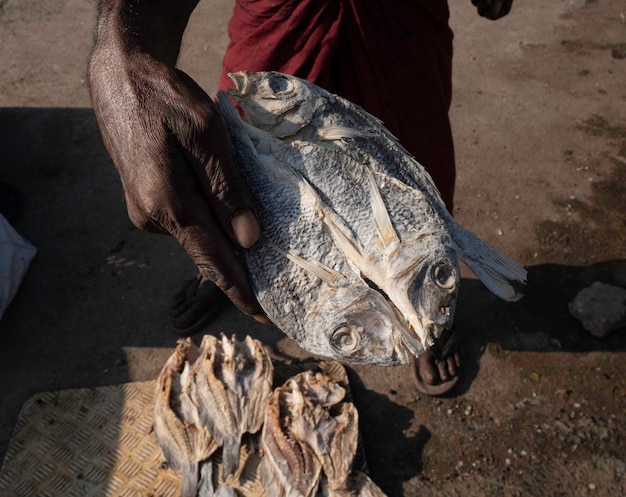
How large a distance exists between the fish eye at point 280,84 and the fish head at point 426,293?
66 centimetres

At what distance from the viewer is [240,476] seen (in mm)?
2756

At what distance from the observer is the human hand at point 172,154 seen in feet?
4.99

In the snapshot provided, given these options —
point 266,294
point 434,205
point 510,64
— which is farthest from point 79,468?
point 510,64

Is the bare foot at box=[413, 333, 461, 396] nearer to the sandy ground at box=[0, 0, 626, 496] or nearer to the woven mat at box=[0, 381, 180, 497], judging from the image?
the sandy ground at box=[0, 0, 626, 496]

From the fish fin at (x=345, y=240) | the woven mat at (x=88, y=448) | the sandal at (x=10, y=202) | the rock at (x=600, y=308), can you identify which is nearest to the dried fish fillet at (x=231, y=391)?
the woven mat at (x=88, y=448)

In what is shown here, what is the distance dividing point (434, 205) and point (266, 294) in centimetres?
62

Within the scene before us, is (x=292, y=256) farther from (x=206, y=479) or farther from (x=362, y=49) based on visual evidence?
(x=206, y=479)

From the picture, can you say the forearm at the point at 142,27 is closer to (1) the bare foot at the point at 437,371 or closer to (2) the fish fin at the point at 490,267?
(2) the fish fin at the point at 490,267

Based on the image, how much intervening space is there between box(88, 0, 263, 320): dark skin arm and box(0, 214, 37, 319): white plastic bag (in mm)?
2355

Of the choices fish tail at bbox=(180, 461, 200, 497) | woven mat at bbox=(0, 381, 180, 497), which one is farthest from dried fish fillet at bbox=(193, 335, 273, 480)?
woven mat at bbox=(0, 381, 180, 497)

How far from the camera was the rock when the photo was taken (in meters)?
3.27

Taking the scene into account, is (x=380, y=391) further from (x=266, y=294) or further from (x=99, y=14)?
(x=99, y=14)

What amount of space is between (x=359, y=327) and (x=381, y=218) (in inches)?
13.4

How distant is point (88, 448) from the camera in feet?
9.68
